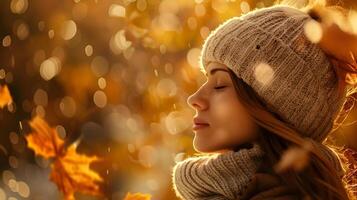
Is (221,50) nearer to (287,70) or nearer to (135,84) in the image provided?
(287,70)

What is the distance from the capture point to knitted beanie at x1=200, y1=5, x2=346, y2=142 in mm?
2010

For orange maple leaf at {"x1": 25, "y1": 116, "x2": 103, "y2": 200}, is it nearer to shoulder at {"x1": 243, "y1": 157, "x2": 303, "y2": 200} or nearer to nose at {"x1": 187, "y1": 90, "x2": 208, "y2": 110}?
nose at {"x1": 187, "y1": 90, "x2": 208, "y2": 110}

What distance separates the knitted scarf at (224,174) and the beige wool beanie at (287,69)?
0.17 meters

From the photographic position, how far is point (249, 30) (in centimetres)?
209

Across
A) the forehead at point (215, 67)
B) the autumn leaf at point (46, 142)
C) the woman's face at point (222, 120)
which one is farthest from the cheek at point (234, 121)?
the autumn leaf at point (46, 142)

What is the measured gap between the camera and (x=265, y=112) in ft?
6.51

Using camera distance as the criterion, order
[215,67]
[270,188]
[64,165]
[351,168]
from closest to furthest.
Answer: [270,188] < [215,67] < [351,168] < [64,165]

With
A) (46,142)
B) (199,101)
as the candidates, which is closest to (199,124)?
(199,101)

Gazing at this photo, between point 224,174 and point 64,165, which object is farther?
point 64,165

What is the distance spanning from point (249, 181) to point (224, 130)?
0.20 m

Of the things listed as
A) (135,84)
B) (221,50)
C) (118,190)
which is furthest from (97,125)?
(221,50)

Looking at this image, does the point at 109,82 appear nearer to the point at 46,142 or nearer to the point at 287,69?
the point at 46,142

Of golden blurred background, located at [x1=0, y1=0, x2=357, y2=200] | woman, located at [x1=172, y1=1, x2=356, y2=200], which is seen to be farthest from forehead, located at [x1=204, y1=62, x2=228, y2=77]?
golden blurred background, located at [x1=0, y1=0, x2=357, y2=200]

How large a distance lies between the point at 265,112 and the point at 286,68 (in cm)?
15
